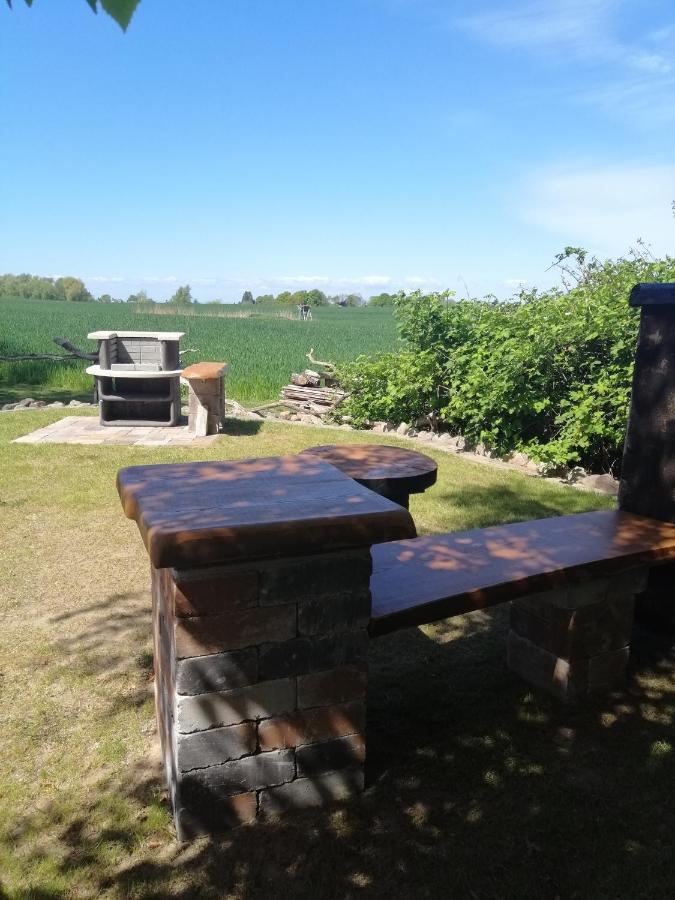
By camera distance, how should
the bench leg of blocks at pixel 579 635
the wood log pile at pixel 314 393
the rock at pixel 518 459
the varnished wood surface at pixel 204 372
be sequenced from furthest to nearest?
the wood log pile at pixel 314 393 → the varnished wood surface at pixel 204 372 → the rock at pixel 518 459 → the bench leg of blocks at pixel 579 635

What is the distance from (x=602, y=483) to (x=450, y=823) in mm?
5307

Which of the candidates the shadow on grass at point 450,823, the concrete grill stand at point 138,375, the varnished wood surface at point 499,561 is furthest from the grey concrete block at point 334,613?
the concrete grill stand at point 138,375

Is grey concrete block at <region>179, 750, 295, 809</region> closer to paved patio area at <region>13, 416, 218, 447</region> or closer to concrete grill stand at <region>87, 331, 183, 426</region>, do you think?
paved patio area at <region>13, 416, 218, 447</region>

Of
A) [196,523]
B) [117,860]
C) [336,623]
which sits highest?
[196,523]

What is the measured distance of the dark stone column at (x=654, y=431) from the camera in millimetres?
3637

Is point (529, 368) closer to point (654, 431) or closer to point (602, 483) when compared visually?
point (602, 483)

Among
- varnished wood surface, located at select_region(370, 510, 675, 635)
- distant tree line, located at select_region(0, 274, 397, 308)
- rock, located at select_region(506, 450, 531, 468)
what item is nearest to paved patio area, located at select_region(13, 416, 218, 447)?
rock, located at select_region(506, 450, 531, 468)

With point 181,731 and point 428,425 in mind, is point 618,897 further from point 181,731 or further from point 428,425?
point 428,425

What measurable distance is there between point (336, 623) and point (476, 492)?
4744 mm

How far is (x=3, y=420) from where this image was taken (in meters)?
10.0

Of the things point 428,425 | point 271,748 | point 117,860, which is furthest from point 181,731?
point 428,425

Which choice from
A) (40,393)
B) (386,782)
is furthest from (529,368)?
(40,393)

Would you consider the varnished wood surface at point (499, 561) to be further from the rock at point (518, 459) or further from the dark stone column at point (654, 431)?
the rock at point (518, 459)

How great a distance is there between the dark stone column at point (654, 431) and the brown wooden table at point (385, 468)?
1.11 m
